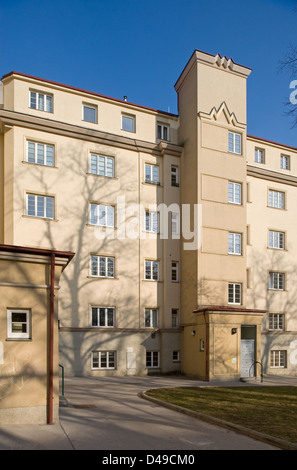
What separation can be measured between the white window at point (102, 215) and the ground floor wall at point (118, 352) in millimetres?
6609

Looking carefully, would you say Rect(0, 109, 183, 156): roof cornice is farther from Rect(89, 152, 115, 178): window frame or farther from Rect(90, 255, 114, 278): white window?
Rect(90, 255, 114, 278): white window

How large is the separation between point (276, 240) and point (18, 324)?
25573 mm

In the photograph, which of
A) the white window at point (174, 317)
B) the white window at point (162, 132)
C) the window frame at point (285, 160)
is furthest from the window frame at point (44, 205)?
the window frame at point (285, 160)

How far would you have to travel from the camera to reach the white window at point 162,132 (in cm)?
3013

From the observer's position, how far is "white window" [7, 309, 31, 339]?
36.2 feet

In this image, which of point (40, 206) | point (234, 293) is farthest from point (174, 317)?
point (40, 206)

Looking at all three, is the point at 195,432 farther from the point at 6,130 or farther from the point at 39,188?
the point at 6,130

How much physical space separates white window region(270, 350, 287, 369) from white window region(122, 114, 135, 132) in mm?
18800

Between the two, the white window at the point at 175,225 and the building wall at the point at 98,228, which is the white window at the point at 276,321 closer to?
the building wall at the point at 98,228

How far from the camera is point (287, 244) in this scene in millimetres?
33312

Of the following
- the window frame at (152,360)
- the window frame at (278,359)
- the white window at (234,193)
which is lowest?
the window frame at (278,359)

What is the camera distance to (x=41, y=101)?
2617 cm

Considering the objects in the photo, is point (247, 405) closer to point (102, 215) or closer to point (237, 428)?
point (237, 428)

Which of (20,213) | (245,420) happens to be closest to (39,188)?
(20,213)
